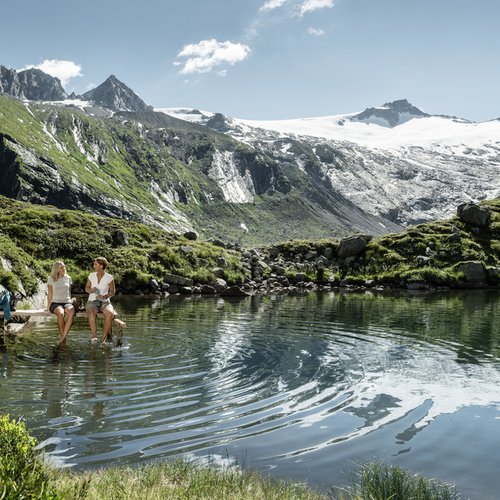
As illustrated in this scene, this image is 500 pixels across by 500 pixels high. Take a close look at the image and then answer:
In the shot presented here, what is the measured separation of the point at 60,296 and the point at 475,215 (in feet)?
252

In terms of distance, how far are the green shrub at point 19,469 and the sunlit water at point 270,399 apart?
11.0ft

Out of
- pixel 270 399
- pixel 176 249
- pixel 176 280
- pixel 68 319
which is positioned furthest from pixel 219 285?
pixel 270 399

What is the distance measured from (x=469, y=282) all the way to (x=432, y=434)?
202 feet

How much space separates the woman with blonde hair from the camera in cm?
1988

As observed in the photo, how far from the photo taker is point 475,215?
83.2 meters

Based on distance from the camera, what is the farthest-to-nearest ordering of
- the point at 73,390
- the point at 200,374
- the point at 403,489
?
the point at 200,374 < the point at 73,390 < the point at 403,489

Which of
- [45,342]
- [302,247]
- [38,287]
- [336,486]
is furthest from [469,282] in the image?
[336,486]

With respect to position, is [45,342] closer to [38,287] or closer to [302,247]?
[38,287]

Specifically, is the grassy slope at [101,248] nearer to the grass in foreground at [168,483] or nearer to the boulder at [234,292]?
the boulder at [234,292]

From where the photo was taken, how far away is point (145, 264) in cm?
5825

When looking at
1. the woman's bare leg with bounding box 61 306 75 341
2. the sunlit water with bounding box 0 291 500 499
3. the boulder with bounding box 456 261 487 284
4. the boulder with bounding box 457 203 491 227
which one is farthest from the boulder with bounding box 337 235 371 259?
the woman's bare leg with bounding box 61 306 75 341

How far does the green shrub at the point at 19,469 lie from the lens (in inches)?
208

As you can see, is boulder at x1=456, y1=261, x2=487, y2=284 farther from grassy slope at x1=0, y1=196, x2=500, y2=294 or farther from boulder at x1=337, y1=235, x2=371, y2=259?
boulder at x1=337, y1=235, x2=371, y2=259

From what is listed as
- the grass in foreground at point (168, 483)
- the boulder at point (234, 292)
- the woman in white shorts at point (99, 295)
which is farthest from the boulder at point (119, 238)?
the grass in foreground at point (168, 483)
